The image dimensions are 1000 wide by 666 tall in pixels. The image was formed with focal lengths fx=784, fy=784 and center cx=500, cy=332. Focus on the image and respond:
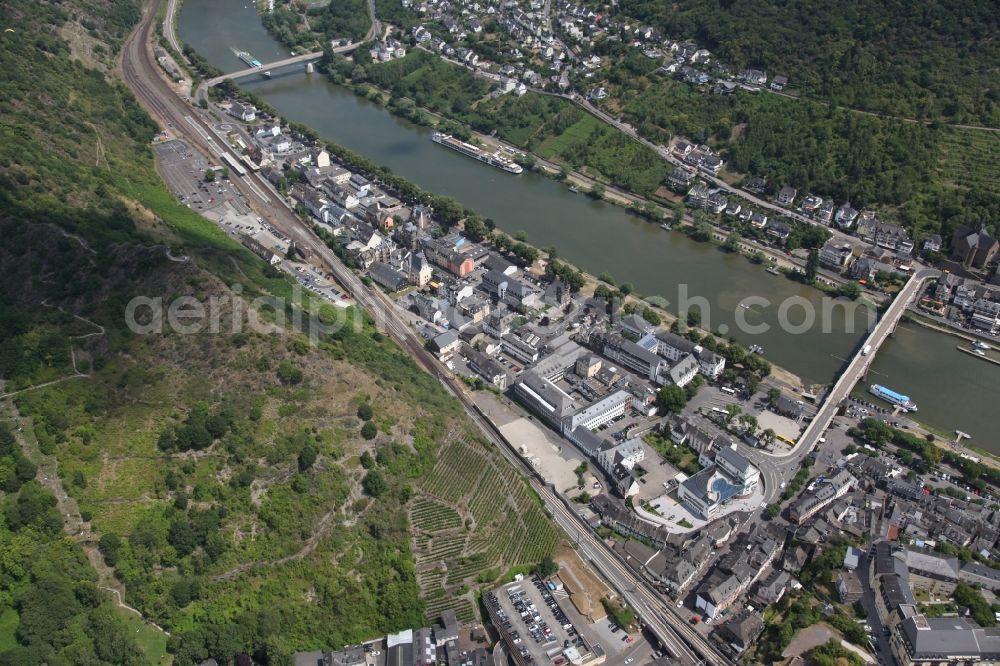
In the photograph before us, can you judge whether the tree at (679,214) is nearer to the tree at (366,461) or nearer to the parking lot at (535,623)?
the tree at (366,461)

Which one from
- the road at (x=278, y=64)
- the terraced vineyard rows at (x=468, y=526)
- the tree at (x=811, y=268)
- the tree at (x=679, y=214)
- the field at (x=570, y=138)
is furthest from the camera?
the road at (x=278, y=64)

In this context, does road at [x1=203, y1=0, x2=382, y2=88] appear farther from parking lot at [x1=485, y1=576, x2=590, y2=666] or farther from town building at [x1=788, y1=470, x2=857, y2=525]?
town building at [x1=788, y1=470, x2=857, y2=525]

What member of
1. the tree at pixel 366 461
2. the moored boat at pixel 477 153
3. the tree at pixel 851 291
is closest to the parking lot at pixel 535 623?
the tree at pixel 366 461

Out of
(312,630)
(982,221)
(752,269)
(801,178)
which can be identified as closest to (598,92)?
(801,178)

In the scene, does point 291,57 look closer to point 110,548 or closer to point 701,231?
point 701,231

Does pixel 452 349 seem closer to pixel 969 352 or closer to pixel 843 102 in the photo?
pixel 969 352

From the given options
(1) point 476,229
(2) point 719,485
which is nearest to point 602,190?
(1) point 476,229
